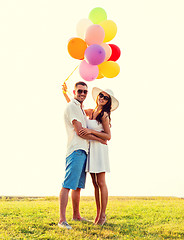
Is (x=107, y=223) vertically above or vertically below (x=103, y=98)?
below

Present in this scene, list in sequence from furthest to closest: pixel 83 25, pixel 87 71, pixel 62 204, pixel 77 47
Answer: pixel 83 25 < pixel 87 71 < pixel 77 47 < pixel 62 204

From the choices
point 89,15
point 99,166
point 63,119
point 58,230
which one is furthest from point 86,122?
point 89,15

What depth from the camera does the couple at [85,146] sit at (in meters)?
5.09

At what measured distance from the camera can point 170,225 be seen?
5699 mm

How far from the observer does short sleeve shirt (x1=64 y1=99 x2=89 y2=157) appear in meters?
5.15

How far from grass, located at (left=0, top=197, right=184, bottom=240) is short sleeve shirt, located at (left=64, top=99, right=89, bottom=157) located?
4.27ft

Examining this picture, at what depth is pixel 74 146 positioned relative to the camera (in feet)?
16.9

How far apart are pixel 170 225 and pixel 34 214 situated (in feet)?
9.07

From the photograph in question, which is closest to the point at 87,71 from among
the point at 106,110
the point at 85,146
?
the point at 106,110

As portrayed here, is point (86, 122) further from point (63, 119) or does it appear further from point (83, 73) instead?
point (83, 73)

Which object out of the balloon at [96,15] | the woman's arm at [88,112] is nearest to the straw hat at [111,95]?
the woman's arm at [88,112]

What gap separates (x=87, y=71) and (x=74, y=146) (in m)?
1.47

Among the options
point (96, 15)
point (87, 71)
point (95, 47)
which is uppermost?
point (96, 15)

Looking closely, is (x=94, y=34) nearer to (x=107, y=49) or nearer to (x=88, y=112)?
(x=107, y=49)
